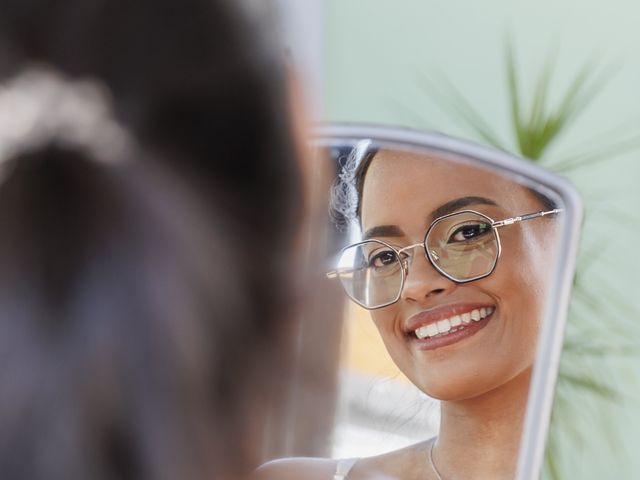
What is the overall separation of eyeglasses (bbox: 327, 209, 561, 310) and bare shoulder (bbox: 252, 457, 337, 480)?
124mm

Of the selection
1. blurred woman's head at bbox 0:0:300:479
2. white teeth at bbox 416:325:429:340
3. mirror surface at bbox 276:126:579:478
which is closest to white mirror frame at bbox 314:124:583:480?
mirror surface at bbox 276:126:579:478

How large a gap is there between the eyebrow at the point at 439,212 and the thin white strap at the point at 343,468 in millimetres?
174

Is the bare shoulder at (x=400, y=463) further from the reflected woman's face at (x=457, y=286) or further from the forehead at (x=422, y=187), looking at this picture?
the forehead at (x=422, y=187)

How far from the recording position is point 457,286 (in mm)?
695

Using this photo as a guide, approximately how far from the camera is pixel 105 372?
0.95ft

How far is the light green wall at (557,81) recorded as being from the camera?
33.4 inches

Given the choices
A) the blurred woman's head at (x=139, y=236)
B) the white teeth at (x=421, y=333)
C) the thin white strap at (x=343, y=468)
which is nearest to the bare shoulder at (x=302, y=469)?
the thin white strap at (x=343, y=468)

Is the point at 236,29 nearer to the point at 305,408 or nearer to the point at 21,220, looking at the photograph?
the point at 21,220

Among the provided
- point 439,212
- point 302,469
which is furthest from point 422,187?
point 302,469

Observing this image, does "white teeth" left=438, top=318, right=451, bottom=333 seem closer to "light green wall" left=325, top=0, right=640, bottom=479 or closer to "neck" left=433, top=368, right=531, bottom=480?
"neck" left=433, top=368, right=531, bottom=480

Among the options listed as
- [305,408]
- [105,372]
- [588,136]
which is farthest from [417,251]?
[105,372]

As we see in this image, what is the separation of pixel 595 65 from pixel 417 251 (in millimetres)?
358

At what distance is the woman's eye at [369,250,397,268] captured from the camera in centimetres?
68

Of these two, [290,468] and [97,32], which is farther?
[290,468]
